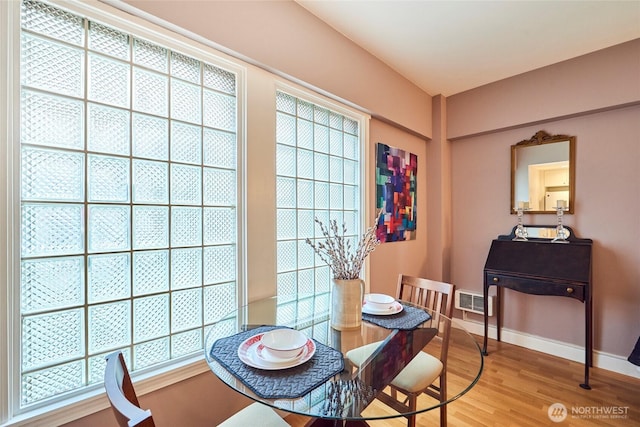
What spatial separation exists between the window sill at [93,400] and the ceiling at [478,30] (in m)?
2.35

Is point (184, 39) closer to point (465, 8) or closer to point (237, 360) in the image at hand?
point (237, 360)

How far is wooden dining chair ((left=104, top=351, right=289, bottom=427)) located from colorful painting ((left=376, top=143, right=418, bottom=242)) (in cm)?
180

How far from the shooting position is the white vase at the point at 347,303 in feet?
4.27

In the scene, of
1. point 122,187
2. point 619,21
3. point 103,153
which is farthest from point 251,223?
point 619,21

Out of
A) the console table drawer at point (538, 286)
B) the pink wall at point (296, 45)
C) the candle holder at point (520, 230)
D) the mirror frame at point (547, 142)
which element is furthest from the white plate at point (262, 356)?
the mirror frame at point (547, 142)

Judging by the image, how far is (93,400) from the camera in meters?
1.19

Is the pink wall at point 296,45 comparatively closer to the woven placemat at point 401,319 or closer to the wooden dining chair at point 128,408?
the wooden dining chair at point 128,408

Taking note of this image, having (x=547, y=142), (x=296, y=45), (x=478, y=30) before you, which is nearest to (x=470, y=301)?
(x=547, y=142)

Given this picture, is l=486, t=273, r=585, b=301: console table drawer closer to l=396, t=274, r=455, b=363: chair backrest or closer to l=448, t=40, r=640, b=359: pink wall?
l=448, t=40, r=640, b=359: pink wall

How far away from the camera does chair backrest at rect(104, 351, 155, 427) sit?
23.5 inches

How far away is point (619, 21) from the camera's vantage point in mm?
2006

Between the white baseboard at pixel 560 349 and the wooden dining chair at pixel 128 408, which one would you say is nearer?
the wooden dining chair at pixel 128 408

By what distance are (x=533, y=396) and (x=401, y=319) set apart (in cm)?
153

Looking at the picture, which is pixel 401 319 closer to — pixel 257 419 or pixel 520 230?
pixel 257 419
